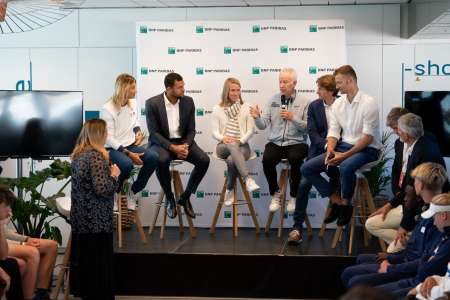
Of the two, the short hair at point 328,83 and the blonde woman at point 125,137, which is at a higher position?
the short hair at point 328,83

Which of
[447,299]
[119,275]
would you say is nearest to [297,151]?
[119,275]

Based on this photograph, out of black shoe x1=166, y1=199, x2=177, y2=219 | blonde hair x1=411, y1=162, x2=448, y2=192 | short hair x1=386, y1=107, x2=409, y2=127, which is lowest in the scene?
black shoe x1=166, y1=199, x2=177, y2=219

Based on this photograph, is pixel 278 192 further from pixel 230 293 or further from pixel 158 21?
pixel 158 21

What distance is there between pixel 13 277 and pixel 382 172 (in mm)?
4745

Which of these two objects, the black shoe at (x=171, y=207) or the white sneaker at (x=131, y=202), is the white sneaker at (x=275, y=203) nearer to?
the black shoe at (x=171, y=207)

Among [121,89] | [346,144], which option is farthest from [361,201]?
[121,89]

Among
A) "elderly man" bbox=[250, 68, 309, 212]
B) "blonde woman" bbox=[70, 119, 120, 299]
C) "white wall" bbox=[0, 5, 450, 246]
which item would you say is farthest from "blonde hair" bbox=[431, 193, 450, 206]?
"white wall" bbox=[0, 5, 450, 246]

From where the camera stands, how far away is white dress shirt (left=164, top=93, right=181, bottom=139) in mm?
7590

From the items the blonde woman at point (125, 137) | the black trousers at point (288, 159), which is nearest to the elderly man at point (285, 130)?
the black trousers at point (288, 159)

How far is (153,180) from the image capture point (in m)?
8.81

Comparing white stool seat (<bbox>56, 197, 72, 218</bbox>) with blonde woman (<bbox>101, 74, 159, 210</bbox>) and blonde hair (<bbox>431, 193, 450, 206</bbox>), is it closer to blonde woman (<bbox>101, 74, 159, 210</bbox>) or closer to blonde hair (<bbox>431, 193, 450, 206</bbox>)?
blonde woman (<bbox>101, 74, 159, 210</bbox>)

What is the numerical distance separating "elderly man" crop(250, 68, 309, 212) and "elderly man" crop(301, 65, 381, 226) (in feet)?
1.78

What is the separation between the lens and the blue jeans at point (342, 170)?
→ 6.54 meters

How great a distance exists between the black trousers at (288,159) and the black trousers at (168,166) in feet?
2.09
